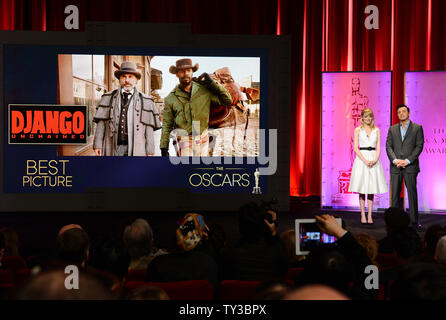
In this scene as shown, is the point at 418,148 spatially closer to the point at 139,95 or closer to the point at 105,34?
the point at 139,95

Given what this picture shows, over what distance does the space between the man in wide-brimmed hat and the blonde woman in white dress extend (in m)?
3.08

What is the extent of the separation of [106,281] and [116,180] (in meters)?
6.87

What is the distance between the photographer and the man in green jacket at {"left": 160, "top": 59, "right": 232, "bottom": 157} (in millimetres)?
7605

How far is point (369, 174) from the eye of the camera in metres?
6.50

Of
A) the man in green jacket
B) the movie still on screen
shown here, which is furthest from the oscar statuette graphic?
the man in green jacket

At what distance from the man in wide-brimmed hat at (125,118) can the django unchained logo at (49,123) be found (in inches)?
10.9

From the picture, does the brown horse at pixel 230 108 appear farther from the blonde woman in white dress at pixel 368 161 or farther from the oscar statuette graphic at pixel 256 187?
the blonde woman in white dress at pixel 368 161

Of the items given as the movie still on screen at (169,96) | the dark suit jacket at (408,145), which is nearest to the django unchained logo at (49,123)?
the movie still on screen at (169,96)

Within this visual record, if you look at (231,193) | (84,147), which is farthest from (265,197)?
(84,147)

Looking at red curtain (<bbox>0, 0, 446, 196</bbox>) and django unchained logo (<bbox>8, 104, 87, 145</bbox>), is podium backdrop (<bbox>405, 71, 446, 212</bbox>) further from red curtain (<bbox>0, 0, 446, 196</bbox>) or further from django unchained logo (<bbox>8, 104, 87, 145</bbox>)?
django unchained logo (<bbox>8, 104, 87, 145</bbox>)

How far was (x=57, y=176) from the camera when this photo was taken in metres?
7.62

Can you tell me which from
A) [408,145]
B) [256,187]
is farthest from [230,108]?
[408,145]
